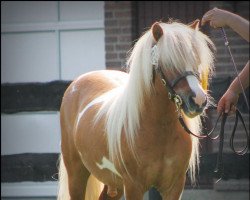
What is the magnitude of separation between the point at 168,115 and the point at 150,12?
4.32 meters

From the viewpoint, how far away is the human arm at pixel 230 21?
4.57 meters

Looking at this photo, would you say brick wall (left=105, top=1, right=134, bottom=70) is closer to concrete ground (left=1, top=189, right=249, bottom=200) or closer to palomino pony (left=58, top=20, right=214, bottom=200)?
concrete ground (left=1, top=189, right=249, bottom=200)

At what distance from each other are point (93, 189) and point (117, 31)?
3.04 metres

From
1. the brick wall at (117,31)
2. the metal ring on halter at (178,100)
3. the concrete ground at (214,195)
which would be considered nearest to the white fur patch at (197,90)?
the metal ring on halter at (178,100)

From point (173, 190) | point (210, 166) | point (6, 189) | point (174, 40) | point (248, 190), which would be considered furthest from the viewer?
point (6, 189)

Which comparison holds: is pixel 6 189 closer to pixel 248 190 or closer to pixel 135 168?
pixel 248 190

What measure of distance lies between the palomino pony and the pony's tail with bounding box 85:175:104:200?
76cm

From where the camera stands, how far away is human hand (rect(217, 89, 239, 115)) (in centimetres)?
535

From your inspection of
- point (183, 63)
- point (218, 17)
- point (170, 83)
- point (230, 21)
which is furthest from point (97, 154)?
point (230, 21)

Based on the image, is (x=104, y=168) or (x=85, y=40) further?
(x=85, y=40)

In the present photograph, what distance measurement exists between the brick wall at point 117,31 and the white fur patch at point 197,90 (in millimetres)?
4310

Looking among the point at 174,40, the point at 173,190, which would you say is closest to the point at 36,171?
the point at 173,190

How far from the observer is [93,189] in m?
6.80

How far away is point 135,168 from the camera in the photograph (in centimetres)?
549
